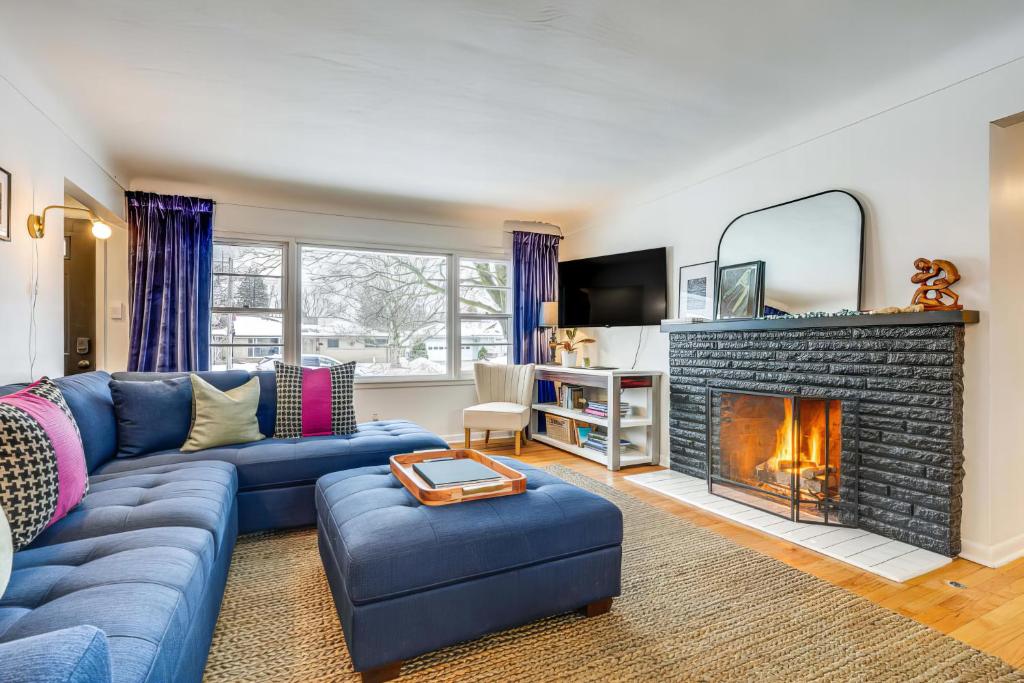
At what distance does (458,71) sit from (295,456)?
213 centimetres

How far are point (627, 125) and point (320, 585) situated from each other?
2.92 metres

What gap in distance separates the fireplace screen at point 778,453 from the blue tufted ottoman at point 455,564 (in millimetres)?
1581

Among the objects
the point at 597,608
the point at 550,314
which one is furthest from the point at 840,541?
the point at 550,314

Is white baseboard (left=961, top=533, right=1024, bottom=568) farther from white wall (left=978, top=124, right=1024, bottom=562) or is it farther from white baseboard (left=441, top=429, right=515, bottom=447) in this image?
white baseboard (left=441, top=429, right=515, bottom=447)

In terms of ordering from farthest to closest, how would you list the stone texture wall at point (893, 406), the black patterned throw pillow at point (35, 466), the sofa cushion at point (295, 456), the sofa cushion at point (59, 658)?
the sofa cushion at point (295, 456)
the stone texture wall at point (893, 406)
the black patterned throw pillow at point (35, 466)
the sofa cushion at point (59, 658)

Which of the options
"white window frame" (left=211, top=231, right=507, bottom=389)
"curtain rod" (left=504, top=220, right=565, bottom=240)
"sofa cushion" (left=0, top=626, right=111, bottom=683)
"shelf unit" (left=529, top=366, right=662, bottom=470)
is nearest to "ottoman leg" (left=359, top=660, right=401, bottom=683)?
"sofa cushion" (left=0, top=626, right=111, bottom=683)

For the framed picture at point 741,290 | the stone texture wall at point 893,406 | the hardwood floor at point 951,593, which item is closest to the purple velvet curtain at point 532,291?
the framed picture at point 741,290

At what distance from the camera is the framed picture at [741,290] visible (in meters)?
3.26

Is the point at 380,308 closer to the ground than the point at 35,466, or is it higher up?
higher up

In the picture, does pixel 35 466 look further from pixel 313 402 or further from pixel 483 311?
pixel 483 311

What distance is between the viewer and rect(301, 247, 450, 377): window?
4.57 metres

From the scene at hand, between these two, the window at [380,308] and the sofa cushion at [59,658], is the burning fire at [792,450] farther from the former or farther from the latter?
the window at [380,308]

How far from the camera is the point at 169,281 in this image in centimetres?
397

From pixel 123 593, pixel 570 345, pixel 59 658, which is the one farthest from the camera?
pixel 570 345
